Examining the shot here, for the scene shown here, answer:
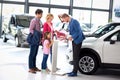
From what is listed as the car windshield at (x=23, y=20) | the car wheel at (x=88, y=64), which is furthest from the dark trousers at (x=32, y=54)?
the car windshield at (x=23, y=20)

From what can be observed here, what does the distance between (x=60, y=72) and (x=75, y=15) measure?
510 inches

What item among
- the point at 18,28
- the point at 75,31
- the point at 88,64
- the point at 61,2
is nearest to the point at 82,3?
the point at 61,2

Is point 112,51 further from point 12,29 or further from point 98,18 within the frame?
point 98,18

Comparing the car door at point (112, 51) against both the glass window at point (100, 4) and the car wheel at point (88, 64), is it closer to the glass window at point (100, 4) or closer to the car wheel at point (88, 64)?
the car wheel at point (88, 64)

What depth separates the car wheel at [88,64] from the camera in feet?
25.2

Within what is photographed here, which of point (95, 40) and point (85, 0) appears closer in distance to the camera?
point (95, 40)

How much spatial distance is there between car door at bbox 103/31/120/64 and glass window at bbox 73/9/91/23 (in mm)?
13073

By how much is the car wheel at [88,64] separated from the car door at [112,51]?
1.02 feet

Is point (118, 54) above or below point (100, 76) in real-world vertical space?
above

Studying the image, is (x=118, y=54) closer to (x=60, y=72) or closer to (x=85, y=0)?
(x=60, y=72)

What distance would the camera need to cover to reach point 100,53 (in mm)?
7590

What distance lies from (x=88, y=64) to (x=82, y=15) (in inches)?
523

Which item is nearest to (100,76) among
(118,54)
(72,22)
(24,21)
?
(118,54)

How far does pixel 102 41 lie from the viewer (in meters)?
7.62
